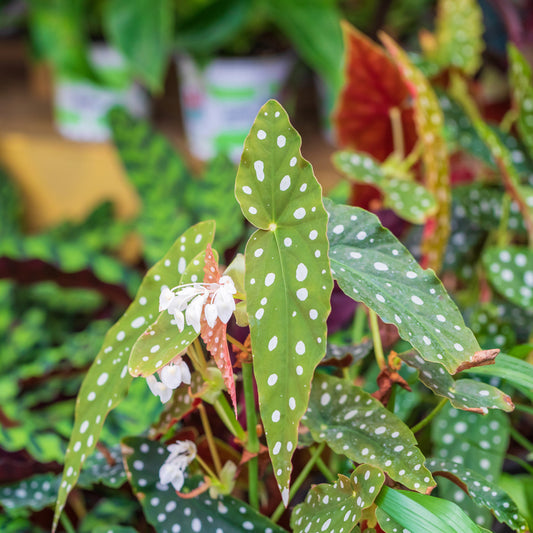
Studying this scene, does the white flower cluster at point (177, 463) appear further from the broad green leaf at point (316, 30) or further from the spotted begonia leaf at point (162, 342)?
the broad green leaf at point (316, 30)

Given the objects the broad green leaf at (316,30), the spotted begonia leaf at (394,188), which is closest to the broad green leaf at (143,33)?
the broad green leaf at (316,30)

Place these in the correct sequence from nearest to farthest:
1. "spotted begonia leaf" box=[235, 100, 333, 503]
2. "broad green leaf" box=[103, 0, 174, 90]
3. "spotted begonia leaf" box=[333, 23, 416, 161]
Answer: "spotted begonia leaf" box=[235, 100, 333, 503], "spotted begonia leaf" box=[333, 23, 416, 161], "broad green leaf" box=[103, 0, 174, 90]

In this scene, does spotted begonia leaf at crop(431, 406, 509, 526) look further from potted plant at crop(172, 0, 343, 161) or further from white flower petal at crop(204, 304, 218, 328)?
potted plant at crop(172, 0, 343, 161)

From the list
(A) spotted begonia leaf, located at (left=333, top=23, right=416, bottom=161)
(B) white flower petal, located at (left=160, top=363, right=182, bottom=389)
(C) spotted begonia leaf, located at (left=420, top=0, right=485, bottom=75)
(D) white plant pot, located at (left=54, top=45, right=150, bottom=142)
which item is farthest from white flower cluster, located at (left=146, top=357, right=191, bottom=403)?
(D) white plant pot, located at (left=54, top=45, right=150, bottom=142)

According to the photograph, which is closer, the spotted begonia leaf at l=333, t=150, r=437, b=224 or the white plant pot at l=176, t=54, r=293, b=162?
the spotted begonia leaf at l=333, t=150, r=437, b=224

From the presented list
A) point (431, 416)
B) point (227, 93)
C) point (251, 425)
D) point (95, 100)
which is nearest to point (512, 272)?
point (431, 416)

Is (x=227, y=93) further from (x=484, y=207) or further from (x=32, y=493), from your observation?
(x=32, y=493)

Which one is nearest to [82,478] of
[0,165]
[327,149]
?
[327,149]
